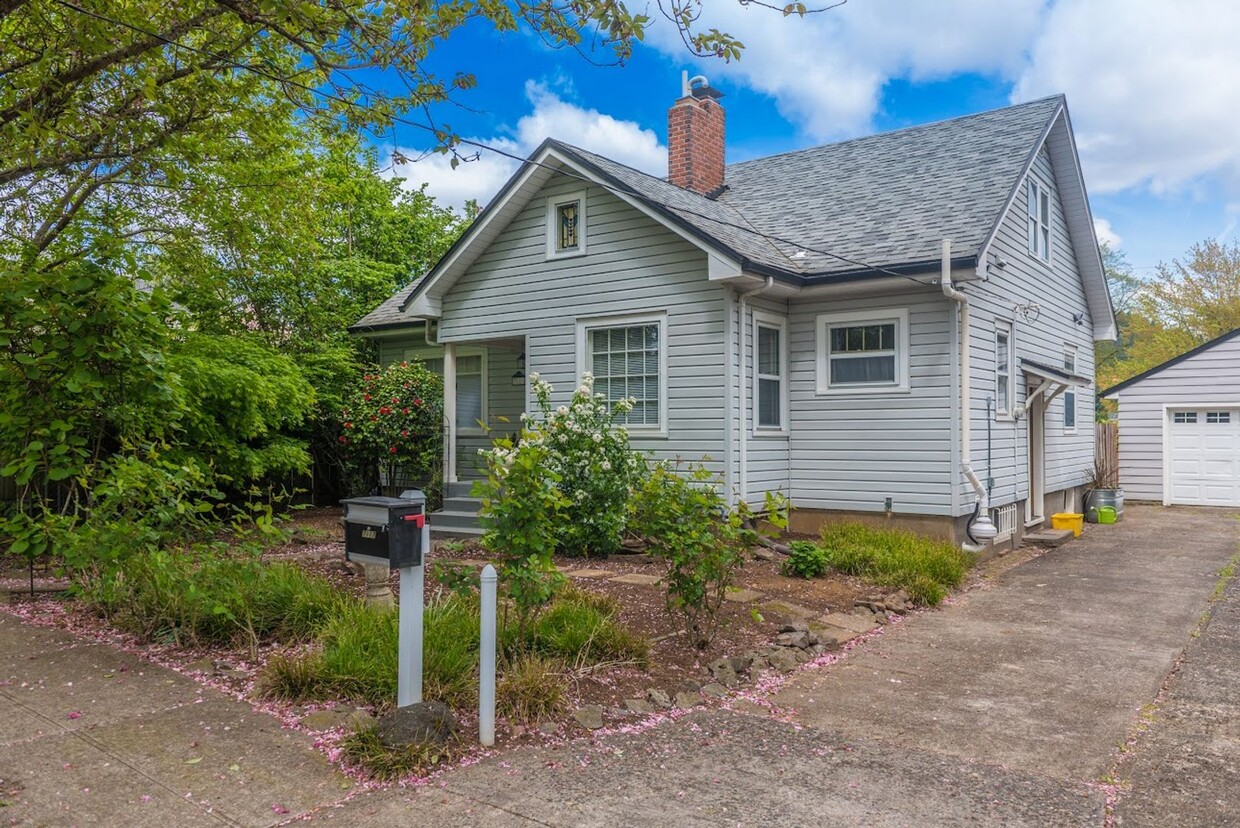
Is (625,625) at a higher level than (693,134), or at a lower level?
lower

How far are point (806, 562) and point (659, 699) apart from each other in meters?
4.02

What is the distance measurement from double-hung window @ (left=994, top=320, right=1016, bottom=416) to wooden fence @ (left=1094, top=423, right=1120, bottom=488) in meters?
6.26

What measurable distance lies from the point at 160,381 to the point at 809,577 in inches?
240

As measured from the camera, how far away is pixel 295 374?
1234 cm

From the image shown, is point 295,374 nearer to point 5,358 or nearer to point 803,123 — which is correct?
point 5,358

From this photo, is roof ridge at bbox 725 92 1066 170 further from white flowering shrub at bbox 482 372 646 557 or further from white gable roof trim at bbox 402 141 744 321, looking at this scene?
white flowering shrub at bbox 482 372 646 557

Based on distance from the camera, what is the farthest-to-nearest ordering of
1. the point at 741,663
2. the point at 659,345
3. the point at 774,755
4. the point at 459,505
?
the point at 459,505 < the point at 659,345 < the point at 741,663 < the point at 774,755

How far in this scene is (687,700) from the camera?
4945 millimetres

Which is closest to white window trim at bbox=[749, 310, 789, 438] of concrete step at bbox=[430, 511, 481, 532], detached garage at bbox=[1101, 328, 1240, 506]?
concrete step at bbox=[430, 511, 481, 532]

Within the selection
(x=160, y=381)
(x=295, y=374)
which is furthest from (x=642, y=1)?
(x=295, y=374)

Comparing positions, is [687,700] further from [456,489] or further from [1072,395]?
[1072,395]

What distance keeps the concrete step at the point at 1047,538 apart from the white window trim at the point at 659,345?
19.2 ft

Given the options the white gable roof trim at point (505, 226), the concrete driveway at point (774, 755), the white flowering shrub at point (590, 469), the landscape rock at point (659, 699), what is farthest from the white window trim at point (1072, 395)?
the landscape rock at point (659, 699)

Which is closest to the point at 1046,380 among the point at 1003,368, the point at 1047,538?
the point at 1003,368
